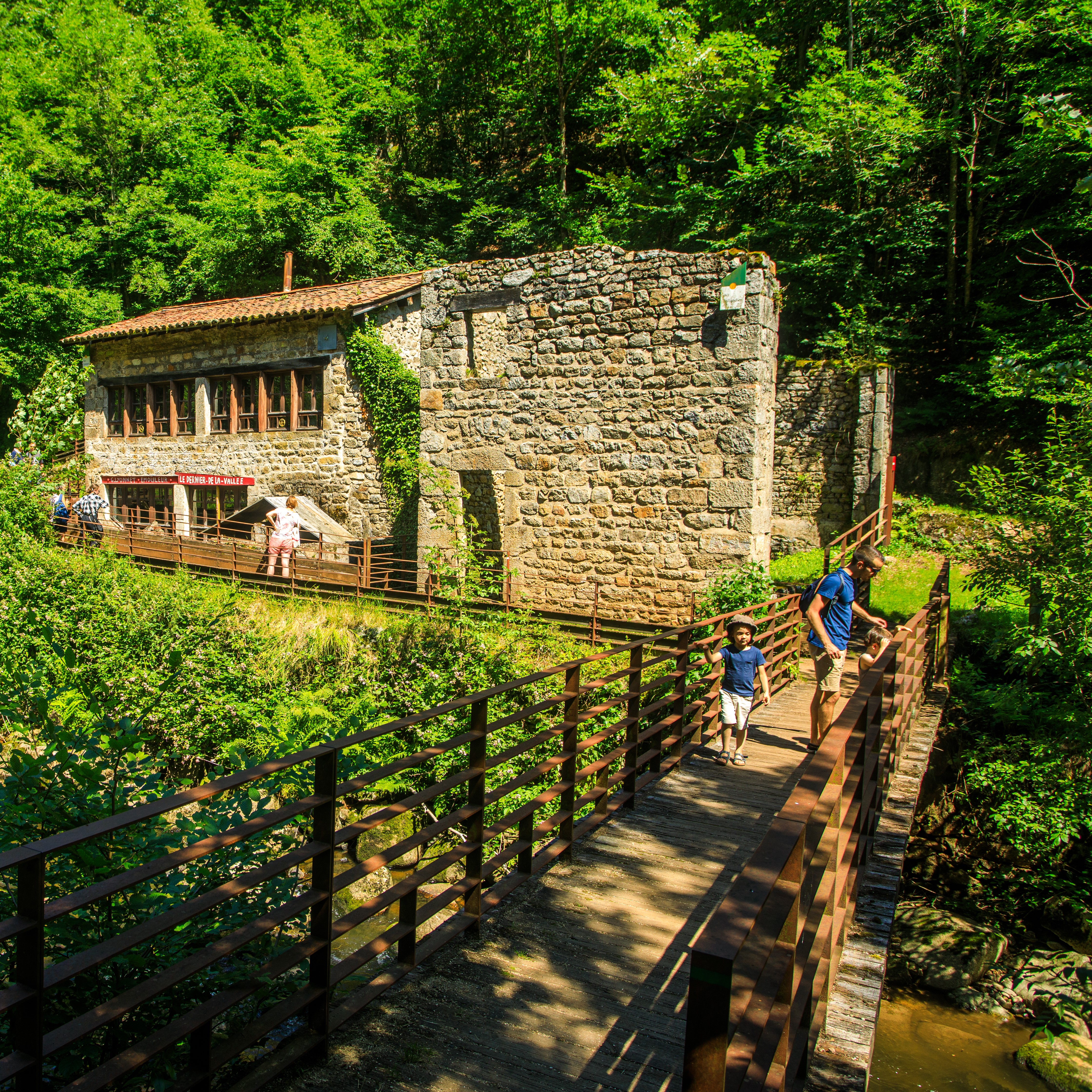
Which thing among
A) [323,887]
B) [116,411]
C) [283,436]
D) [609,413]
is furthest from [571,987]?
[116,411]

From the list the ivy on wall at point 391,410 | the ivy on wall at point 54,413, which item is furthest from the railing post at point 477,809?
the ivy on wall at point 54,413

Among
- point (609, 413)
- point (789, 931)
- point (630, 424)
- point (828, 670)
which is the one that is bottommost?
point (828, 670)

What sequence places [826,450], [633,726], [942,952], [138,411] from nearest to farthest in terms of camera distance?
1. [633,726]
2. [942,952]
3. [826,450]
4. [138,411]

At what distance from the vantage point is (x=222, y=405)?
20359 millimetres

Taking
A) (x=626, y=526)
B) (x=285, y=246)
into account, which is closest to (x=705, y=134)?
(x=285, y=246)

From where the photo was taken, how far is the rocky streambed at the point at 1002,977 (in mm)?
6137

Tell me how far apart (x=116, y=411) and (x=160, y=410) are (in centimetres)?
182

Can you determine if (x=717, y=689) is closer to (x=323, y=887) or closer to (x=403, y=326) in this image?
(x=323, y=887)

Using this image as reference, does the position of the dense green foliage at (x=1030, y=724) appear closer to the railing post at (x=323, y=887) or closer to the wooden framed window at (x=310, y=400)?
the railing post at (x=323, y=887)

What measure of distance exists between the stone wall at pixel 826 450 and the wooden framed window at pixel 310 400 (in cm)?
1021

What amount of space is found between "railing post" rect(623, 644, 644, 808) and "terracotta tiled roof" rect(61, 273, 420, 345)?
1462cm

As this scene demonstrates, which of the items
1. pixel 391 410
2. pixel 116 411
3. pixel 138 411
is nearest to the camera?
pixel 391 410

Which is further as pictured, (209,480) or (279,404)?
(209,480)

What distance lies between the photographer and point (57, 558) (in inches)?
539
